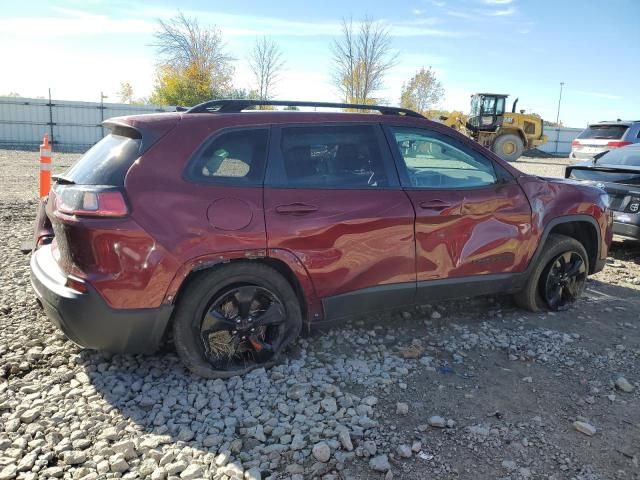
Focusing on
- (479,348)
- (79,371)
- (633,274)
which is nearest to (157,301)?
(79,371)

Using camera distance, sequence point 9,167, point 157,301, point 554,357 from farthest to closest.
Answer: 1. point 9,167
2. point 554,357
3. point 157,301

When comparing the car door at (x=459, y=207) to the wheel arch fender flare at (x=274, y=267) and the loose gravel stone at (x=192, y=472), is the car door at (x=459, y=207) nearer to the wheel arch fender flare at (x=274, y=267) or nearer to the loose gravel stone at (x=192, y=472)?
the wheel arch fender flare at (x=274, y=267)

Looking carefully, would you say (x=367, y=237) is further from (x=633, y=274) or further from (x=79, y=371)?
(x=633, y=274)

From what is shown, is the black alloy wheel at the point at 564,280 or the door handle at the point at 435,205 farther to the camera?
the black alloy wheel at the point at 564,280

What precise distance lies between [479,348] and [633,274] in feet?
11.0

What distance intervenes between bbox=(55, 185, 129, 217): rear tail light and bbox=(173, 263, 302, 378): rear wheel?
0.61 metres

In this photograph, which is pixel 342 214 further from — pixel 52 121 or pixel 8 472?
pixel 52 121

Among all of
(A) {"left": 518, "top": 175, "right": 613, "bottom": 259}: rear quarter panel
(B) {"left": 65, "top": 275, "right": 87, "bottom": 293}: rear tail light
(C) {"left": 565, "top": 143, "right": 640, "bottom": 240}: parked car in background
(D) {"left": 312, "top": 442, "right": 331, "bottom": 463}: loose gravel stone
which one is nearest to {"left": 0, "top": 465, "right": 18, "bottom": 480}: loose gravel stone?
(B) {"left": 65, "top": 275, "right": 87, "bottom": 293}: rear tail light

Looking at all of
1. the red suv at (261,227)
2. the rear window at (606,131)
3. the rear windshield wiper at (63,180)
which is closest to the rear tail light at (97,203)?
the red suv at (261,227)

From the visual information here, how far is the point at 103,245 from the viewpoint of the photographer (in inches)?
111

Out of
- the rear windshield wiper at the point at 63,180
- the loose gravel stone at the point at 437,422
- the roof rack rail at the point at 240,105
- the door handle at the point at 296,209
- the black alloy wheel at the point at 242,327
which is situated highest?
the roof rack rail at the point at 240,105

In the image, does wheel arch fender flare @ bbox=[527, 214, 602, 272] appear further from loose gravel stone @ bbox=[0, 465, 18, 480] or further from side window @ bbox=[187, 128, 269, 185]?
loose gravel stone @ bbox=[0, 465, 18, 480]

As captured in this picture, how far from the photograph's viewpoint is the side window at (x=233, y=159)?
3.10m

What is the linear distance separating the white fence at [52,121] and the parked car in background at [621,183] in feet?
68.7
